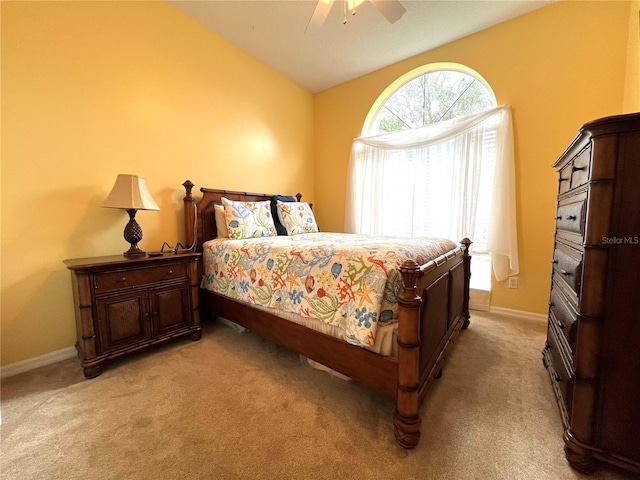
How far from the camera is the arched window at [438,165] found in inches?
103

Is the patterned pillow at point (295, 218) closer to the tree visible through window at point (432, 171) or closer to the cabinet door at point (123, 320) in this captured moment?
the tree visible through window at point (432, 171)

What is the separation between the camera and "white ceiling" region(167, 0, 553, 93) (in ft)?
7.69

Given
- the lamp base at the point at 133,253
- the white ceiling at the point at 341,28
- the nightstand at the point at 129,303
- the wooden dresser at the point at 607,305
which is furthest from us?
the white ceiling at the point at 341,28

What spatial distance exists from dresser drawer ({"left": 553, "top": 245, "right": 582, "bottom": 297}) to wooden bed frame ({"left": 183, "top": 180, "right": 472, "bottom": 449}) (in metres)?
0.54

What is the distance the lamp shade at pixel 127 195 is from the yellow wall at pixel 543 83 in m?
3.23

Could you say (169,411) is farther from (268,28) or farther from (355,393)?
(268,28)

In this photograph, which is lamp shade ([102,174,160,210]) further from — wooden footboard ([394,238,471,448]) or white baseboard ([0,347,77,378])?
wooden footboard ([394,238,471,448])

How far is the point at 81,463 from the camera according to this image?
1.08 metres

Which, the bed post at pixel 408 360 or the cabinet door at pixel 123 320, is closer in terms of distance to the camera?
the bed post at pixel 408 360

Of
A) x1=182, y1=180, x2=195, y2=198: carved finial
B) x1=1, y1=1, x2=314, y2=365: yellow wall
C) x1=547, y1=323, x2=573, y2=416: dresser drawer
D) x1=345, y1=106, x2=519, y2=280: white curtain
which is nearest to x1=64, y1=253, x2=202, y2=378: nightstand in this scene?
x1=1, y1=1, x2=314, y2=365: yellow wall

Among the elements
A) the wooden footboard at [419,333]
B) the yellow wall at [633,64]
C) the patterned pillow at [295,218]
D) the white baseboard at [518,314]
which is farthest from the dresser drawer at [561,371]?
the patterned pillow at [295,218]

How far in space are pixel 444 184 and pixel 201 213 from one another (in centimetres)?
264

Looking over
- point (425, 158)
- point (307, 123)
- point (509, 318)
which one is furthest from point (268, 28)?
point (509, 318)

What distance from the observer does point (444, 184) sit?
9.64ft
